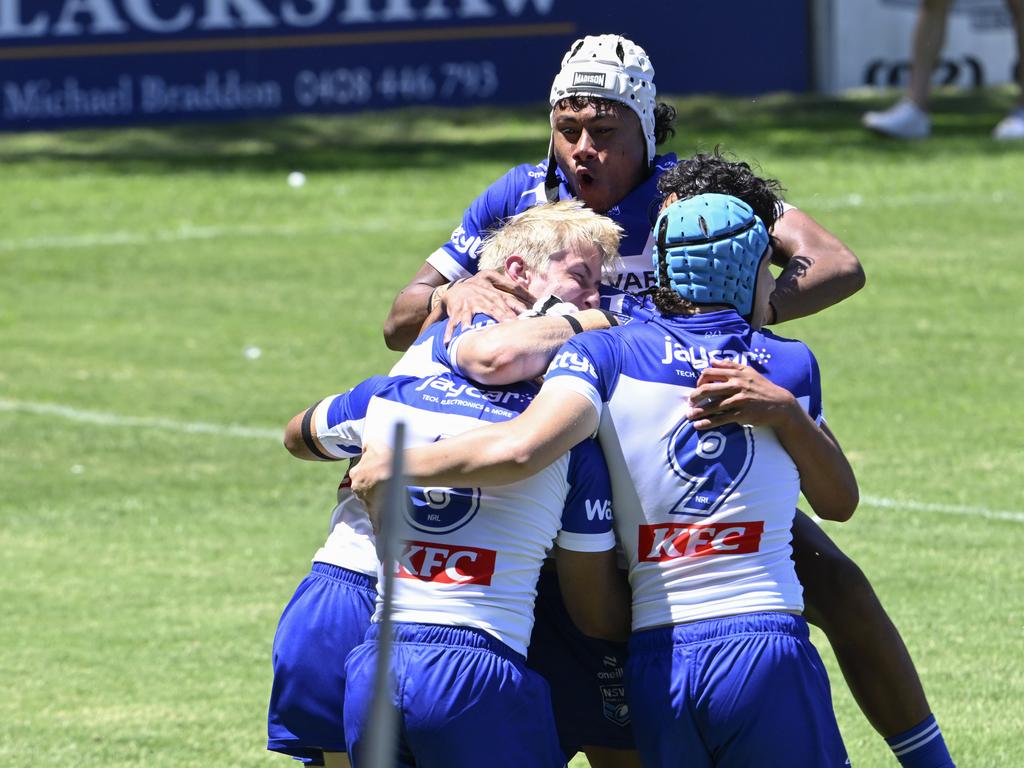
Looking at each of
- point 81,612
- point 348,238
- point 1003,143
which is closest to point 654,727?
point 81,612

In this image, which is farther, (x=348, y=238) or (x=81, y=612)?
(x=348, y=238)

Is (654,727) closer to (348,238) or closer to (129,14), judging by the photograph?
(348,238)

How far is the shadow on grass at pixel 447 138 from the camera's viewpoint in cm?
1753

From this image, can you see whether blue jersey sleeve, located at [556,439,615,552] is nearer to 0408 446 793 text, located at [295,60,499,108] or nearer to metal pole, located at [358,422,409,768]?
metal pole, located at [358,422,409,768]

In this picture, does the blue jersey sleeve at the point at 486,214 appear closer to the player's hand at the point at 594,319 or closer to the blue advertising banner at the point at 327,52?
the player's hand at the point at 594,319

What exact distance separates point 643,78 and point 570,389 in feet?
4.80

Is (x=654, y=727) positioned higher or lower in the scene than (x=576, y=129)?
lower

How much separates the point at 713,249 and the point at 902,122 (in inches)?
554

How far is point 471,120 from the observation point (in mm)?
19016

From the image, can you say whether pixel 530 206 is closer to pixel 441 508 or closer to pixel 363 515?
pixel 363 515

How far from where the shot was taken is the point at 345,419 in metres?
4.25

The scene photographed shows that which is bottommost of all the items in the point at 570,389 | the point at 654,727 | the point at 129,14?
the point at 129,14

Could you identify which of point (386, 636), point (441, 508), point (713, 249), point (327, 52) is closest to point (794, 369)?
point (713, 249)

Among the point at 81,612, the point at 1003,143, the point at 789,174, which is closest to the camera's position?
the point at 81,612
